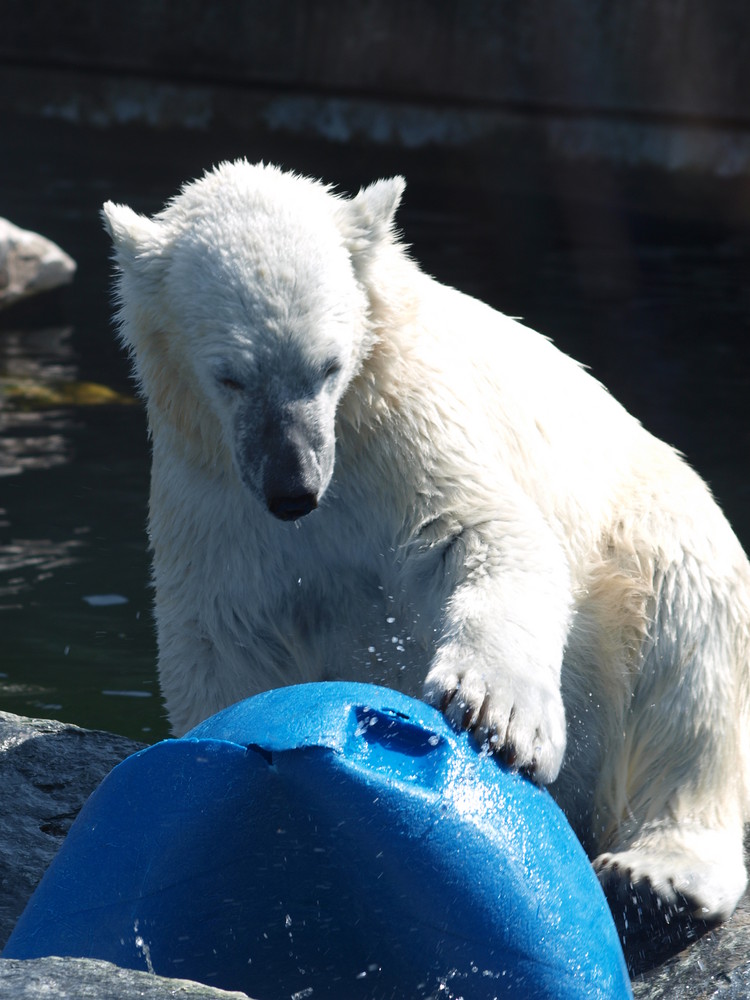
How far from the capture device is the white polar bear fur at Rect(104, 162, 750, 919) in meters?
2.53

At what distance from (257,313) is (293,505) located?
34 cm

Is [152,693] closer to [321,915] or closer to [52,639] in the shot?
[52,639]

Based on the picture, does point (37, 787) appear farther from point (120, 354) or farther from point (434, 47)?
point (434, 47)

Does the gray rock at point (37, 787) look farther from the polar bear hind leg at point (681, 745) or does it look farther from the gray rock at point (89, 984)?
the polar bear hind leg at point (681, 745)

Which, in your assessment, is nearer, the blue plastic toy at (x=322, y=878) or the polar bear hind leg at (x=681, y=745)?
the blue plastic toy at (x=322, y=878)

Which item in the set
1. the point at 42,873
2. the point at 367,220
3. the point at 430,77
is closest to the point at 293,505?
the point at 367,220

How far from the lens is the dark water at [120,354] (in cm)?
491

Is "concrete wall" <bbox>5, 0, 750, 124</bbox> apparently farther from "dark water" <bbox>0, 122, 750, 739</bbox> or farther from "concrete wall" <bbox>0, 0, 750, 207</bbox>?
"dark water" <bbox>0, 122, 750, 739</bbox>

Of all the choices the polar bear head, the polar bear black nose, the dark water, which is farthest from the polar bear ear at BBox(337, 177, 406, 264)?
the dark water

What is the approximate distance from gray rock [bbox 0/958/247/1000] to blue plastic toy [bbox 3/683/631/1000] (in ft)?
0.42

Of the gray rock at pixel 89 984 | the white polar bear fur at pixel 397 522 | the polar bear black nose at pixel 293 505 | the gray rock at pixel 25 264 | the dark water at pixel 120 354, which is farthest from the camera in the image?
the gray rock at pixel 25 264

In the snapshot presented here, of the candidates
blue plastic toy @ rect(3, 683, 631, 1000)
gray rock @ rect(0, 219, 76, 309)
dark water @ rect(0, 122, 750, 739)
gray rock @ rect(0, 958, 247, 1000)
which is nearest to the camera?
gray rock @ rect(0, 958, 247, 1000)

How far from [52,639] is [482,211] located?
805 cm

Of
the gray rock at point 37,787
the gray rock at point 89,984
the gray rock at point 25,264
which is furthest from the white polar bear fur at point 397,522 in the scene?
the gray rock at point 25,264
